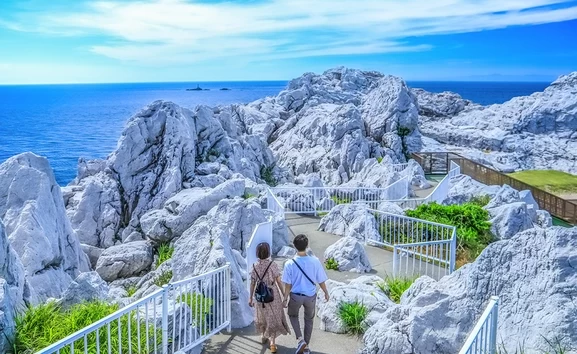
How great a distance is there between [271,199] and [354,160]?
53.6 feet

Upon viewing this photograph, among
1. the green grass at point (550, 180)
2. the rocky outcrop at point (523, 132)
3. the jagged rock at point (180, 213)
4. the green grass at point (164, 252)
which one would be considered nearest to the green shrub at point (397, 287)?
the green grass at point (164, 252)

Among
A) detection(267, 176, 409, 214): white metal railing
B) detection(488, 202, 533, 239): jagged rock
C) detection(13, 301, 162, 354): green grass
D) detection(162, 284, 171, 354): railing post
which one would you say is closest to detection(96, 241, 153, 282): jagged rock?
detection(267, 176, 409, 214): white metal railing

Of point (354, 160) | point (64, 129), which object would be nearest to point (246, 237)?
point (354, 160)

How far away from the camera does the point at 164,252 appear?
15.5 metres

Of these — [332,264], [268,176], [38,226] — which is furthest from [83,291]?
[268,176]

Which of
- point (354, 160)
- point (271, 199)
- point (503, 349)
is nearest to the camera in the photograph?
point (503, 349)

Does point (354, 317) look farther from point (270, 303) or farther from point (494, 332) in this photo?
point (494, 332)

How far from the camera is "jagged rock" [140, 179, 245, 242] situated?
52.0 feet

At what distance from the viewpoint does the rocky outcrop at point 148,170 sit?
2053cm

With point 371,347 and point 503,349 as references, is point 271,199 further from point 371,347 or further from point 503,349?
point 503,349

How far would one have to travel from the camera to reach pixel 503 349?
586cm

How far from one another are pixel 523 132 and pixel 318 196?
39.1m

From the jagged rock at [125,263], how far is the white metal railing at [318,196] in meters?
4.48

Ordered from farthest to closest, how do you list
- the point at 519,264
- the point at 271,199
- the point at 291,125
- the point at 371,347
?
1. the point at 291,125
2. the point at 271,199
3. the point at 371,347
4. the point at 519,264
